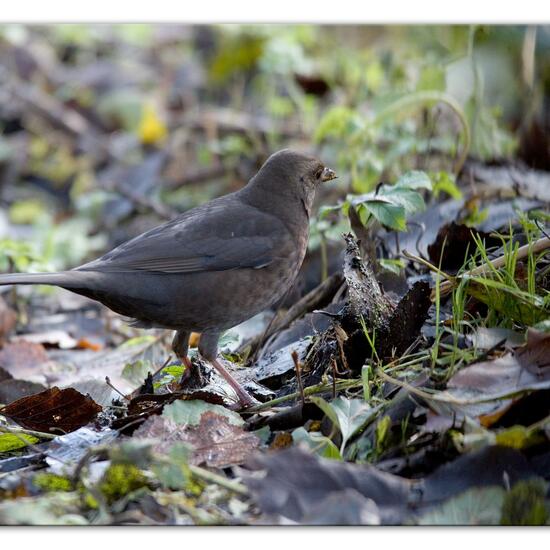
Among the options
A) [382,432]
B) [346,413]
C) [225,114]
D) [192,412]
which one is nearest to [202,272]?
[192,412]

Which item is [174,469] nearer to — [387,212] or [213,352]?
[213,352]

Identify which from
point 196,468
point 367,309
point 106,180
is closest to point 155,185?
point 106,180

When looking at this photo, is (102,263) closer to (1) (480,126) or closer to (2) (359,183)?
(2) (359,183)

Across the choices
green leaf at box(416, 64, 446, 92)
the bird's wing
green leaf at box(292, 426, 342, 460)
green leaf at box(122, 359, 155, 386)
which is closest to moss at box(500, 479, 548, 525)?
green leaf at box(292, 426, 342, 460)

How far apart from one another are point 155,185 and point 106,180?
774 millimetres

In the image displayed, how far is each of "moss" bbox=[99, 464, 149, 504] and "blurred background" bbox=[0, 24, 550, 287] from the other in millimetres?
2169

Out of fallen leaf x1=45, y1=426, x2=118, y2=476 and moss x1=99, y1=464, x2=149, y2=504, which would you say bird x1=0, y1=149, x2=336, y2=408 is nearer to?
fallen leaf x1=45, y1=426, x2=118, y2=476

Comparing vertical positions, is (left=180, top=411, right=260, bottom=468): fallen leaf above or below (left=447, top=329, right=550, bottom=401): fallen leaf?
below

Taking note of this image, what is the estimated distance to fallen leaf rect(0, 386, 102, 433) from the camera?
12.7 feet

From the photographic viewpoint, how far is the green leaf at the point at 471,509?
9.19ft

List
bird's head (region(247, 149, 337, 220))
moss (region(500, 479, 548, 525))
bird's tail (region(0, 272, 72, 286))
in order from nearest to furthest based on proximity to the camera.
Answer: moss (region(500, 479, 548, 525)) < bird's tail (region(0, 272, 72, 286)) < bird's head (region(247, 149, 337, 220))

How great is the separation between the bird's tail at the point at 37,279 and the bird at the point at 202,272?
26 mm

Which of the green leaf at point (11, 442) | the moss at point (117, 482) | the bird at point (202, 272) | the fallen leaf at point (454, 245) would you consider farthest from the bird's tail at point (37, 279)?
the fallen leaf at point (454, 245)

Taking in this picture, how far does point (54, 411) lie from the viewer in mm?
3885
